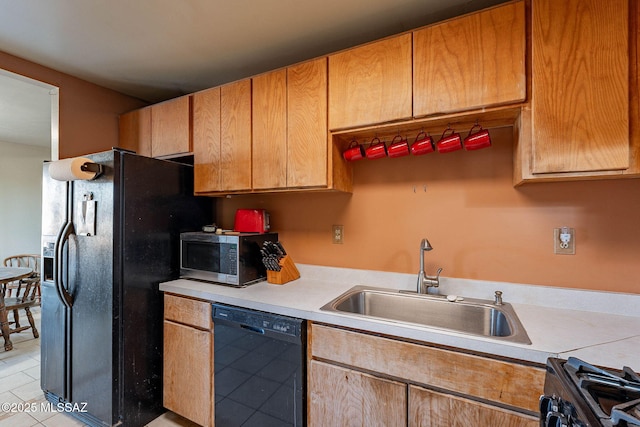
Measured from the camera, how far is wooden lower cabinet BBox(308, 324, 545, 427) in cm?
100

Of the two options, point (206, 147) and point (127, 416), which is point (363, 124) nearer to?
point (206, 147)

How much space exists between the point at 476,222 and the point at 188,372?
75.5 inches

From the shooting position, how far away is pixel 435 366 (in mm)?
1111

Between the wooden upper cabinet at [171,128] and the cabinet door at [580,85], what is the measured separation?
2.10 meters

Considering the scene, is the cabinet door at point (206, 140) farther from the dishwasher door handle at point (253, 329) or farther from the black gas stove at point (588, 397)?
the black gas stove at point (588, 397)

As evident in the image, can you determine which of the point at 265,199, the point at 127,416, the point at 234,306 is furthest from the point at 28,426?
the point at 265,199

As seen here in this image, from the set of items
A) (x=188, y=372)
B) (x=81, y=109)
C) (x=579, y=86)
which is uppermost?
(x=81, y=109)

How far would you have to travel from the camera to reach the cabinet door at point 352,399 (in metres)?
1.18

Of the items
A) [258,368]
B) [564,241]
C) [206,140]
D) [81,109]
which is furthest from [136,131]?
[564,241]

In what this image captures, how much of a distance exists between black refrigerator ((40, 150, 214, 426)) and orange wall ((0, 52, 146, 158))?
0.35 metres

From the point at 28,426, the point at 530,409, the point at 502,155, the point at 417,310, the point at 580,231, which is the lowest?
the point at 28,426

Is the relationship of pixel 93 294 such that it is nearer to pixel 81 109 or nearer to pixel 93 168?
pixel 93 168

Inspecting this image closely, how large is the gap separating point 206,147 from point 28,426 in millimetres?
2102

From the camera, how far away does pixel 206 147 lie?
2068 mm
